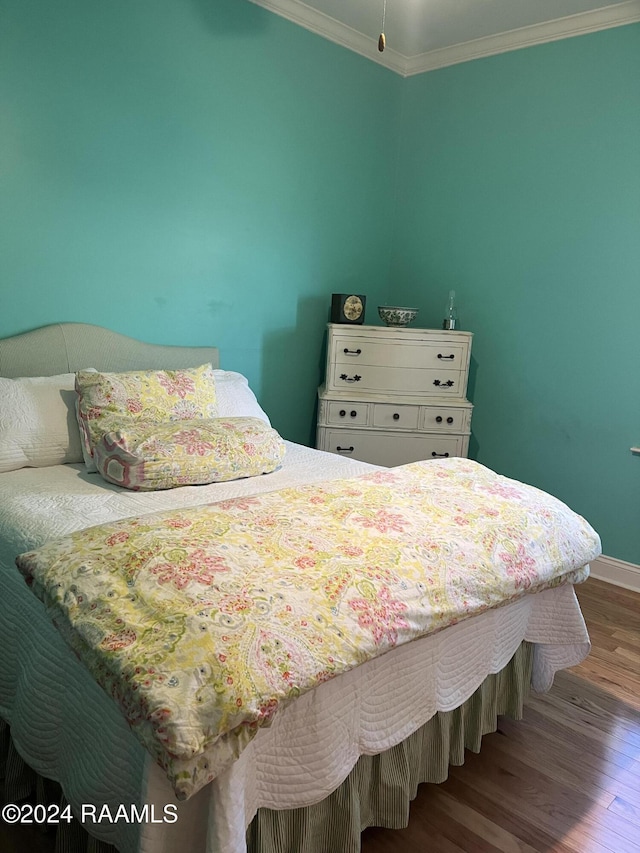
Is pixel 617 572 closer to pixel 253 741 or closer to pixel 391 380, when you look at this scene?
pixel 391 380

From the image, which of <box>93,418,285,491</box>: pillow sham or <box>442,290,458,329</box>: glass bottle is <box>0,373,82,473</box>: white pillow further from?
<box>442,290,458,329</box>: glass bottle

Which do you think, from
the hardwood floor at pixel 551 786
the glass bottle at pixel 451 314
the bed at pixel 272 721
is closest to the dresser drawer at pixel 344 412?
the glass bottle at pixel 451 314

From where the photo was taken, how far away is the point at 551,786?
177 centimetres

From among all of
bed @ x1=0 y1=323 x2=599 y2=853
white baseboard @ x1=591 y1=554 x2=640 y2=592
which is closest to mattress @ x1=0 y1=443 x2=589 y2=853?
bed @ x1=0 y1=323 x2=599 y2=853

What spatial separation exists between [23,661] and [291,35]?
9.89 ft

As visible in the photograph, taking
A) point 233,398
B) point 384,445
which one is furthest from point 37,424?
point 384,445

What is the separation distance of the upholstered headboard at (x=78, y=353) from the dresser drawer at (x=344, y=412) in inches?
29.8

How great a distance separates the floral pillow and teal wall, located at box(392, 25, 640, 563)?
5.90 feet

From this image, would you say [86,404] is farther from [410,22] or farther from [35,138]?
[410,22]

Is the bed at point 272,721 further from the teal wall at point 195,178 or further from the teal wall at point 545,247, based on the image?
the teal wall at point 545,247

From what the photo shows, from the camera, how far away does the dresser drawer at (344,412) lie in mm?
3289

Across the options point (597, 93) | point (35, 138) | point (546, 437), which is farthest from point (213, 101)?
point (546, 437)

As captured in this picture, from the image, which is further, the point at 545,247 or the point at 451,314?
the point at 451,314

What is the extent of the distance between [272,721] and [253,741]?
81 mm
